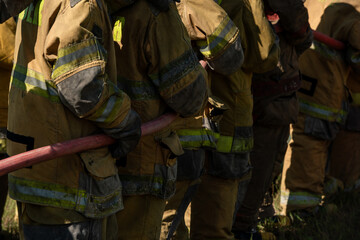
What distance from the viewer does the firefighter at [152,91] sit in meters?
2.98

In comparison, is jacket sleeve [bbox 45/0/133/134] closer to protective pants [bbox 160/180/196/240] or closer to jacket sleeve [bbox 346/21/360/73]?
protective pants [bbox 160/180/196/240]

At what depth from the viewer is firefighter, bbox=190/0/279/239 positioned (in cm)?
393

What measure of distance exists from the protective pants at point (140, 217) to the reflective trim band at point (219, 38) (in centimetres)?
92

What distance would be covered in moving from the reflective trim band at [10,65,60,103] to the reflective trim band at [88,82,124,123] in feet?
0.59

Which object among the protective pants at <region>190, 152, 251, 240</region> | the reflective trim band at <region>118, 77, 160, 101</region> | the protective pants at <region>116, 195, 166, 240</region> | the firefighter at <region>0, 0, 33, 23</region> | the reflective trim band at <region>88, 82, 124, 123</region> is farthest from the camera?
the protective pants at <region>190, 152, 251, 240</region>

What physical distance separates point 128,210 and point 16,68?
3.10 feet

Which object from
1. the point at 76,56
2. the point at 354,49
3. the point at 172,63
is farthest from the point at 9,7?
the point at 354,49

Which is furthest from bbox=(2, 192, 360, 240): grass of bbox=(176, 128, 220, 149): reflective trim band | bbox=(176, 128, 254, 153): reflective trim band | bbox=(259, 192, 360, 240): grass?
bbox=(176, 128, 220, 149): reflective trim band

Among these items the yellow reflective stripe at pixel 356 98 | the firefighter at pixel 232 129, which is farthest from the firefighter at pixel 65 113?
the yellow reflective stripe at pixel 356 98

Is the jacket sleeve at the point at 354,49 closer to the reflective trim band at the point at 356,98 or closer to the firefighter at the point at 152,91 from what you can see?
the reflective trim band at the point at 356,98

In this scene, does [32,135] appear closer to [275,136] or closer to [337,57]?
[275,136]

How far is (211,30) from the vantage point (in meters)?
3.52

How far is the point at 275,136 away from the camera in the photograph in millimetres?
4762

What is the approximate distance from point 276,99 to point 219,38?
1237 mm
